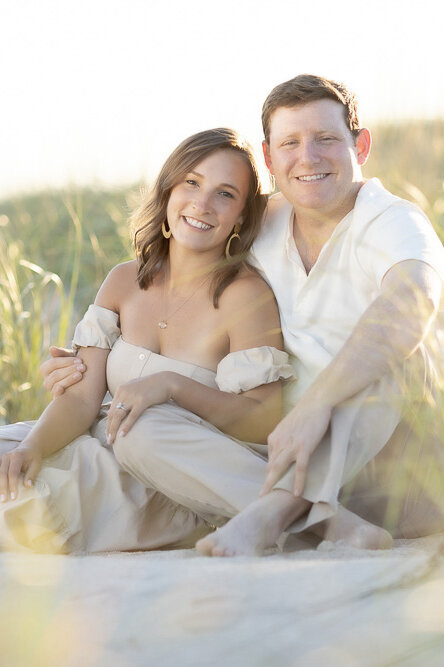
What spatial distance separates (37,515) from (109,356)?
0.59m

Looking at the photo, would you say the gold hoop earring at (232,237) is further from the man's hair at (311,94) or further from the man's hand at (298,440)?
the man's hand at (298,440)

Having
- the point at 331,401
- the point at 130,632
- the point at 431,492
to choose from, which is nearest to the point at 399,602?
the point at 130,632

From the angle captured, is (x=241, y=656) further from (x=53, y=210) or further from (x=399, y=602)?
(x=53, y=210)

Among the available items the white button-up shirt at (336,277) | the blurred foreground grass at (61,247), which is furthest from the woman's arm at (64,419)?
the blurred foreground grass at (61,247)

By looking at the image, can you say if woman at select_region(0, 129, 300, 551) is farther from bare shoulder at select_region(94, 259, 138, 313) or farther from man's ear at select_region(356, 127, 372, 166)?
man's ear at select_region(356, 127, 372, 166)

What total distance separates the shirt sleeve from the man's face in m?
0.19

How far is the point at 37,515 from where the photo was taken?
2.50m

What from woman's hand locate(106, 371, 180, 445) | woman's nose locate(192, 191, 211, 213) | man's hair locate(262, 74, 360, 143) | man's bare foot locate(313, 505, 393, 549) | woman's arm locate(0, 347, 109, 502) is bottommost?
man's bare foot locate(313, 505, 393, 549)

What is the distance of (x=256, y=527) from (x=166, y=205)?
125 centimetres

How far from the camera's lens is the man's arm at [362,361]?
216cm

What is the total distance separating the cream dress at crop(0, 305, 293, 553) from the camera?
2.40m

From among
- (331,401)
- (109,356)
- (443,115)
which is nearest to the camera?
(331,401)

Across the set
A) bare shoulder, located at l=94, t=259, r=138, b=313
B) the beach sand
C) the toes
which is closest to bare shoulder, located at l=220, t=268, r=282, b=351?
bare shoulder, located at l=94, t=259, r=138, b=313

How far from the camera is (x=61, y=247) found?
5.63m
